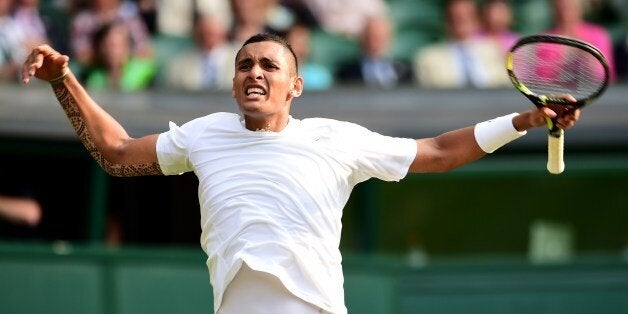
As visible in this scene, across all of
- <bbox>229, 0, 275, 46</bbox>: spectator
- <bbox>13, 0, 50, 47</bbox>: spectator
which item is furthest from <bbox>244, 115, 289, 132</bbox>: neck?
<bbox>13, 0, 50, 47</bbox>: spectator

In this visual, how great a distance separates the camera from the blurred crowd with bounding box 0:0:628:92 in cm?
1041

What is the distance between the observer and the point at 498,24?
1082 centimetres

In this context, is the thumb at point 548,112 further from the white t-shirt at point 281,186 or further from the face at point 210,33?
the face at point 210,33

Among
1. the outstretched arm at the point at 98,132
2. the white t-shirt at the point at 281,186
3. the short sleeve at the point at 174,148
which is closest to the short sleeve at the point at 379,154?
the white t-shirt at the point at 281,186

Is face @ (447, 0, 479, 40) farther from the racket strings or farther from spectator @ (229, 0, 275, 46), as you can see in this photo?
the racket strings

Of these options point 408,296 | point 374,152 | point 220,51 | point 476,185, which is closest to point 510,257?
point 476,185

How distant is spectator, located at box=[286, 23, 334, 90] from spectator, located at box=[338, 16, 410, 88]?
0.16 meters

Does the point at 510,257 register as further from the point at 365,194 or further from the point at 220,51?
the point at 220,51

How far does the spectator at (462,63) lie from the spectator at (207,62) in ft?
4.77

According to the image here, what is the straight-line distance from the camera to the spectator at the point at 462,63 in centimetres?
1062

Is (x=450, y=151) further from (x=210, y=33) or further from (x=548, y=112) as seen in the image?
(x=210, y=33)

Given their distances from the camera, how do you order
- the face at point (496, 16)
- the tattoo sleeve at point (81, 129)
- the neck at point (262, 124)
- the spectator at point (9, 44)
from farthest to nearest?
the face at point (496, 16), the spectator at point (9, 44), the tattoo sleeve at point (81, 129), the neck at point (262, 124)

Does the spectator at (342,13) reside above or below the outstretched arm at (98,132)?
above

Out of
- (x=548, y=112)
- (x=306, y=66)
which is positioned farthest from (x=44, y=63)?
(x=306, y=66)
